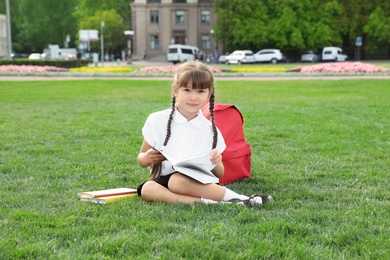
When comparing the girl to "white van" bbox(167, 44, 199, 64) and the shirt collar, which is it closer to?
the shirt collar

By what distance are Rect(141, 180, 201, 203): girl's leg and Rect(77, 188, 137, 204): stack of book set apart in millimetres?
174

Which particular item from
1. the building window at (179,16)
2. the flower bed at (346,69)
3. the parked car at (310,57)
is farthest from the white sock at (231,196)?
the building window at (179,16)

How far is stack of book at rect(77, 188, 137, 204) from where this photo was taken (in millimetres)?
4355

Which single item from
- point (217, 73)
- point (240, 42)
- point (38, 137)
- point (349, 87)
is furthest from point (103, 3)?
point (38, 137)

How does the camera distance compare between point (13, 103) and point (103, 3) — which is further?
point (103, 3)

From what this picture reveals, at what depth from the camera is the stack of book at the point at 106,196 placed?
4.36 meters

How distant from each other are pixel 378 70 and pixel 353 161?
20.8m

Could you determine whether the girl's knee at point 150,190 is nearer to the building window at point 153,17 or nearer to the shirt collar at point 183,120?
the shirt collar at point 183,120

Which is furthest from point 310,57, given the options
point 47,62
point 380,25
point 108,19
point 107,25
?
point 47,62

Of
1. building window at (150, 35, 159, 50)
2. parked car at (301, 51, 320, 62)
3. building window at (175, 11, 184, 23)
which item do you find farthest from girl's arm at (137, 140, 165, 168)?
building window at (175, 11, 184, 23)

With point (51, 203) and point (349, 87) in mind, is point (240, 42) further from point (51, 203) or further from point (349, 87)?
point (51, 203)

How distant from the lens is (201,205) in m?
4.26

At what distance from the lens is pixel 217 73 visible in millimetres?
26859

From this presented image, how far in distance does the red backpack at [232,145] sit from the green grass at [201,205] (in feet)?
0.39
